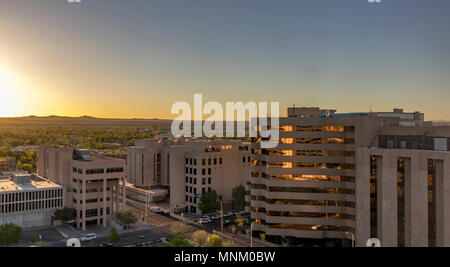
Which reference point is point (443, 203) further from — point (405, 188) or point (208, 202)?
point (208, 202)

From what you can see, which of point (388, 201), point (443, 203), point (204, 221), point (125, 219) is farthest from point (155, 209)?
point (443, 203)

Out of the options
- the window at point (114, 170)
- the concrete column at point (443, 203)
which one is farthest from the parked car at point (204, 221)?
the concrete column at point (443, 203)

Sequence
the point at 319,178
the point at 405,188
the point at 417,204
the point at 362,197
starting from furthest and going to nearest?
the point at 319,178, the point at 362,197, the point at 405,188, the point at 417,204

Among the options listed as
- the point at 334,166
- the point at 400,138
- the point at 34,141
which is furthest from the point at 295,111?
the point at 34,141

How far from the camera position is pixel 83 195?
102 feet

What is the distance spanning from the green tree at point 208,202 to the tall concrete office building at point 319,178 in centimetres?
910

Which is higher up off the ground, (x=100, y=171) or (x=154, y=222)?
(x=100, y=171)

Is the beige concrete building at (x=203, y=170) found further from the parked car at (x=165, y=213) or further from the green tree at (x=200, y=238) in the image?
the green tree at (x=200, y=238)

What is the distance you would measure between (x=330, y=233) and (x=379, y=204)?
14.5ft

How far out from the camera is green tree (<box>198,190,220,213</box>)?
35.8m

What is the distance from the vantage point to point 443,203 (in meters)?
19.1

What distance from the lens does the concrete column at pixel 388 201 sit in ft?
71.0

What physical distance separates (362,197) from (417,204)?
13.6ft
